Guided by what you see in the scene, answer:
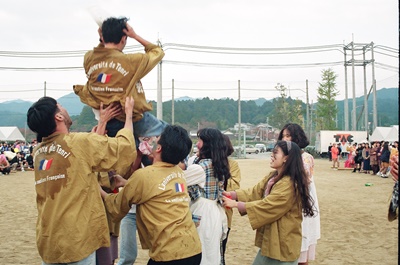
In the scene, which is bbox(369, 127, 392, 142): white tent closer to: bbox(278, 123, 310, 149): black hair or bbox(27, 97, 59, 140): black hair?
bbox(278, 123, 310, 149): black hair

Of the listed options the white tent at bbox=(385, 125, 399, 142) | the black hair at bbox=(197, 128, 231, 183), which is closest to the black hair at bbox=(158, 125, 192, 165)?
the black hair at bbox=(197, 128, 231, 183)

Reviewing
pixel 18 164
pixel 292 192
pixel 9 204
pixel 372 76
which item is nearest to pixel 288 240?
pixel 292 192

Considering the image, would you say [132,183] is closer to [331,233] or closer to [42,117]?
[42,117]

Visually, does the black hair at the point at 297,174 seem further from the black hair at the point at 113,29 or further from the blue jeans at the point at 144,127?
the black hair at the point at 113,29

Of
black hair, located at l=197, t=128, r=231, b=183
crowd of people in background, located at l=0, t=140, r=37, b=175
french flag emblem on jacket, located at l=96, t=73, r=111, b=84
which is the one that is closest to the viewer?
french flag emblem on jacket, located at l=96, t=73, r=111, b=84

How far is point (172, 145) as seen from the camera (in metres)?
3.24

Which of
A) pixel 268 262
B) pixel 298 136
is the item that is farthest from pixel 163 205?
pixel 298 136

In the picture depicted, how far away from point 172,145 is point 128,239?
6.59 feet

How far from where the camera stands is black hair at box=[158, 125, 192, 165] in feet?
10.6

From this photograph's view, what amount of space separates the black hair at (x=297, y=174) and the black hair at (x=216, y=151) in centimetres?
A: 57

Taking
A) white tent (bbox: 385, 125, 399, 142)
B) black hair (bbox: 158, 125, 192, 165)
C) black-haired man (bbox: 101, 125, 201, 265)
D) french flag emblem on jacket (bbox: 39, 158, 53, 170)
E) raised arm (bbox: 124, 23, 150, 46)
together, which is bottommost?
black-haired man (bbox: 101, 125, 201, 265)

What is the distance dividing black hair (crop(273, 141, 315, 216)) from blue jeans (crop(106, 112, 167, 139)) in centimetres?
137

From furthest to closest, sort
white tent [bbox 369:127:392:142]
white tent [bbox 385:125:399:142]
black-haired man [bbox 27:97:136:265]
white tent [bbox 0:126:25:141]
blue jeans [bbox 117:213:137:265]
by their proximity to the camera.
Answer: white tent [bbox 0:126:25:141]
white tent [bbox 369:127:392:142]
white tent [bbox 385:125:399:142]
blue jeans [bbox 117:213:137:265]
black-haired man [bbox 27:97:136:265]

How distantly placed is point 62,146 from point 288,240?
7.65 feet
